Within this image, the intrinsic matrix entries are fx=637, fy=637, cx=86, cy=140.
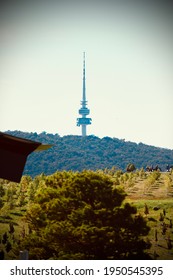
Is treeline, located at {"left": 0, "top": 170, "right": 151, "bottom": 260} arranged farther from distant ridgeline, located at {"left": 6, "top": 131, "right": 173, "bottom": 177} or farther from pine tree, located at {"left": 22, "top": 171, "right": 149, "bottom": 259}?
distant ridgeline, located at {"left": 6, "top": 131, "right": 173, "bottom": 177}

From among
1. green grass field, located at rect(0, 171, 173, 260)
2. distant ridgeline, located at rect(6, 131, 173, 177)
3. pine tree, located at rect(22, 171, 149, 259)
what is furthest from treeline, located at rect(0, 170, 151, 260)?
→ distant ridgeline, located at rect(6, 131, 173, 177)

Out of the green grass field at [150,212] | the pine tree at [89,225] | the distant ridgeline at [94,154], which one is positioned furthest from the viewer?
the distant ridgeline at [94,154]

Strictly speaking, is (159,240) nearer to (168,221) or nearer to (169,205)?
(168,221)

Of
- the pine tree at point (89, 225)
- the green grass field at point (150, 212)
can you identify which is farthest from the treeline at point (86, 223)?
the green grass field at point (150, 212)

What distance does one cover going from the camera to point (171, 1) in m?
47.1

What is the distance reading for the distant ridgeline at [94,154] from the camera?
6610 centimetres

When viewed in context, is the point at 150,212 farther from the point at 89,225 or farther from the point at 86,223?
the point at 89,225

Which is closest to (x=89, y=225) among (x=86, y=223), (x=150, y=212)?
(x=86, y=223)

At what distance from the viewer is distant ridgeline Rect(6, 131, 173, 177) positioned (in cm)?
6610

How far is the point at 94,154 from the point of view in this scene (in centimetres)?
7450

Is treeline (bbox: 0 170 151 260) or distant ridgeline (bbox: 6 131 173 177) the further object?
distant ridgeline (bbox: 6 131 173 177)

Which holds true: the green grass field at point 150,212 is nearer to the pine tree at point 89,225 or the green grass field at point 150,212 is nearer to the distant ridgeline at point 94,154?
the pine tree at point 89,225
